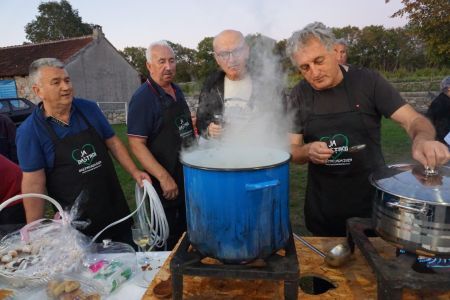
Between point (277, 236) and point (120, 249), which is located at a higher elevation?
point (277, 236)

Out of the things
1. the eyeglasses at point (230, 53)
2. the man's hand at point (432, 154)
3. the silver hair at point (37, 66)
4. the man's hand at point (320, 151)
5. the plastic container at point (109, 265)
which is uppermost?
the eyeglasses at point (230, 53)

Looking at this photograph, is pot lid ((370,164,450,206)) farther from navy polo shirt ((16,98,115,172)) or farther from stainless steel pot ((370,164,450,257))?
navy polo shirt ((16,98,115,172))

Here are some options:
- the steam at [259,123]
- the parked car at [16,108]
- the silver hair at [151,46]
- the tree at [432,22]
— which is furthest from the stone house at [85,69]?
the steam at [259,123]

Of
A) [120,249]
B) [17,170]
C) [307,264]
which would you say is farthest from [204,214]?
[17,170]

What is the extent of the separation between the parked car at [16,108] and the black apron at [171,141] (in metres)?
11.6

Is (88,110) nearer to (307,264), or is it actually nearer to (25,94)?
(307,264)

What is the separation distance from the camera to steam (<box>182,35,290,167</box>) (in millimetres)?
1609

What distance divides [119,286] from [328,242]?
118 cm

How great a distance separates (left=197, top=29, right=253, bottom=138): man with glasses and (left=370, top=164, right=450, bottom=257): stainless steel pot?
1361 millimetres

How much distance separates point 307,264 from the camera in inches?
67.9

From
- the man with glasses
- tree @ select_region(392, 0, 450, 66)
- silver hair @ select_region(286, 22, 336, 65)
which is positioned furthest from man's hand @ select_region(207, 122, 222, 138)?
tree @ select_region(392, 0, 450, 66)

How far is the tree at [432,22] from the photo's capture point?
35.8ft

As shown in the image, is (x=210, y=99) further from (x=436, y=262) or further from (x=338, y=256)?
(x=436, y=262)

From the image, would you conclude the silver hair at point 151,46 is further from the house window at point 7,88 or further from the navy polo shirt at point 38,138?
the house window at point 7,88
